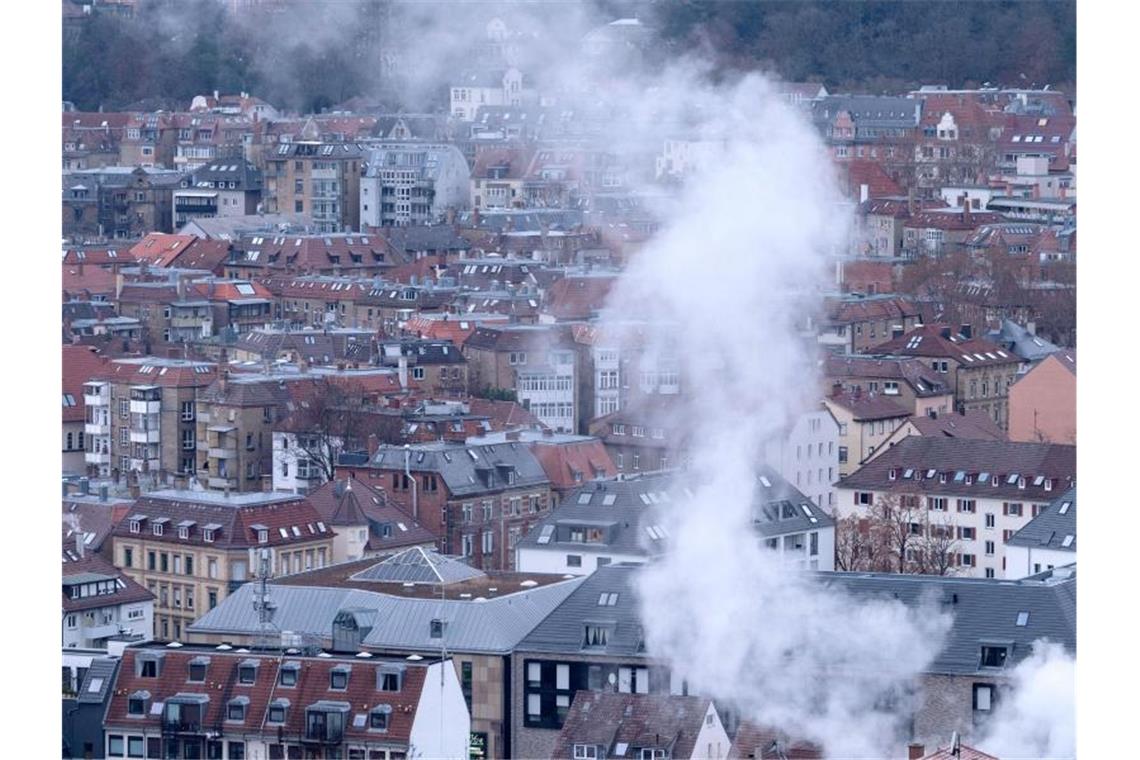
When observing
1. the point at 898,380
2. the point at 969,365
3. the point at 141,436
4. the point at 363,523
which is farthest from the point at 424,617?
the point at 969,365

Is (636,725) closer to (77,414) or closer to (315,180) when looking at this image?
(77,414)

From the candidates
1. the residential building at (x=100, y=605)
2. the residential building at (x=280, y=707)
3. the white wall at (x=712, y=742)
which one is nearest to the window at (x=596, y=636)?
the residential building at (x=280, y=707)

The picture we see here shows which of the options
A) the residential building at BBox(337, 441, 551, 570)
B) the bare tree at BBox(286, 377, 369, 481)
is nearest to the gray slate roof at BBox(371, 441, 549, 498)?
the residential building at BBox(337, 441, 551, 570)

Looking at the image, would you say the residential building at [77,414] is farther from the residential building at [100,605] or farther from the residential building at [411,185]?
the residential building at [411,185]

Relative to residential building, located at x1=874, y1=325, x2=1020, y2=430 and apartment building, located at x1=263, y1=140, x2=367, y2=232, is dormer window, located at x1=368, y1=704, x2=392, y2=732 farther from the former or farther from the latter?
apartment building, located at x1=263, y1=140, x2=367, y2=232

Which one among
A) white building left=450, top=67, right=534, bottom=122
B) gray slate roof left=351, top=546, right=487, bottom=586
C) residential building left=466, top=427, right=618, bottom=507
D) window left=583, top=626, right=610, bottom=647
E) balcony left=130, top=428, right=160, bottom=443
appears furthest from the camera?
white building left=450, top=67, right=534, bottom=122
